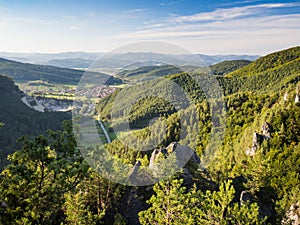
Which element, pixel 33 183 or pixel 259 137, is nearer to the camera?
pixel 33 183

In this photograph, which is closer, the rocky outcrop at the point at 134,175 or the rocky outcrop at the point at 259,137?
the rocky outcrop at the point at 134,175

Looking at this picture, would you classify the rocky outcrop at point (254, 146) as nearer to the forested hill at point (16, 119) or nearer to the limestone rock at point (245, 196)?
the limestone rock at point (245, 196)

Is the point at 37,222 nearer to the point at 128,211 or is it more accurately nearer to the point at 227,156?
the point at 128,211

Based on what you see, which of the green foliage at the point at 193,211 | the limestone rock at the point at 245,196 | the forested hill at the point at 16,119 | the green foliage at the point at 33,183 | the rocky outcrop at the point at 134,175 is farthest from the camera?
the forested hill at the point at 16,119

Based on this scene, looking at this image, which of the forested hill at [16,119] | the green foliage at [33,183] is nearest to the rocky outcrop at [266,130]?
the forested hill at [16,119]

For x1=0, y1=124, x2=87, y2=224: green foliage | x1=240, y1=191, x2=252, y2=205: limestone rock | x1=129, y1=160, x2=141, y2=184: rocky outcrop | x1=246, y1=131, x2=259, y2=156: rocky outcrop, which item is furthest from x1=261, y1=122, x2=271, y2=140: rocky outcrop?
x1=0, y1=124, x2=87, y2=224: green foliage

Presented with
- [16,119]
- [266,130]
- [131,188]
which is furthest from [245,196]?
[16,119]

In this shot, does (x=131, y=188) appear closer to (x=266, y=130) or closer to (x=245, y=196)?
(x=245, y=196)

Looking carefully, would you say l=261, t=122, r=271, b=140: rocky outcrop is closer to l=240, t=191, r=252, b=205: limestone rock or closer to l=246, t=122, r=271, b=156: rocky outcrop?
l=246, t=122, r=271, b=156: rocky outcrop

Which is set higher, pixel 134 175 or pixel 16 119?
pixel 134 175
